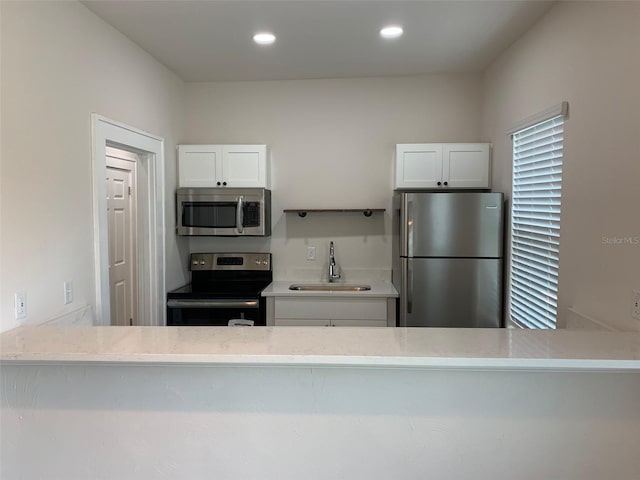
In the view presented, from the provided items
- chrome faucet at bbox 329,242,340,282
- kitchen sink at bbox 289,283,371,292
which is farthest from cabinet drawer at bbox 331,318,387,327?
chrome faucet at bbox 329,242,340,282

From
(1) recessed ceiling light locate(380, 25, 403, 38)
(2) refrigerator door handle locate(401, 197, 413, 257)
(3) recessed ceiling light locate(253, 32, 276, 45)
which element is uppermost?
(3) recessed ceiling light locate(253, 32, 276, 45)

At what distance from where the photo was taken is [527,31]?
8.68 feet

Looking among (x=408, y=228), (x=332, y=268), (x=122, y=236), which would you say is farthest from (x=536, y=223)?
(x=122, y=236)

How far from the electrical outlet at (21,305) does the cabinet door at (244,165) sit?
6.27ft

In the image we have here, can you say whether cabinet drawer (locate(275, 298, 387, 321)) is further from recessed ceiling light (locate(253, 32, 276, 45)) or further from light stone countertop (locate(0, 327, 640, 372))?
recessed ceiling light (locate(253, 32, 276, 45))

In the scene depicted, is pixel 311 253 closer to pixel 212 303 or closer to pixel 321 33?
pixel 212 303

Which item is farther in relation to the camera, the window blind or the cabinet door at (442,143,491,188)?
the cabinet door at (442,143,491,188)

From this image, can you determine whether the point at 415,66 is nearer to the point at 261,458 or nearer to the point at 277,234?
the point at 277,234

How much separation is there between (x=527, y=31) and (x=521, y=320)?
184 cm

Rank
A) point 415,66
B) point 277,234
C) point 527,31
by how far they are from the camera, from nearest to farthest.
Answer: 1. point 527,31
2. point 415,66
3. point 277,234

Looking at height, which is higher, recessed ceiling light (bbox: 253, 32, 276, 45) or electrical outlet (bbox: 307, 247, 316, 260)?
recessed ceiling light (bbox: 253, 32, 276, 45)

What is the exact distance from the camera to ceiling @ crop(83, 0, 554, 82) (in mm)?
2336

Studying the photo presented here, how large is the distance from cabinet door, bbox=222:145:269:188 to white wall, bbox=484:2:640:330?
205 centimetres

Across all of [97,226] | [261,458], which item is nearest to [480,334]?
[261,458]
